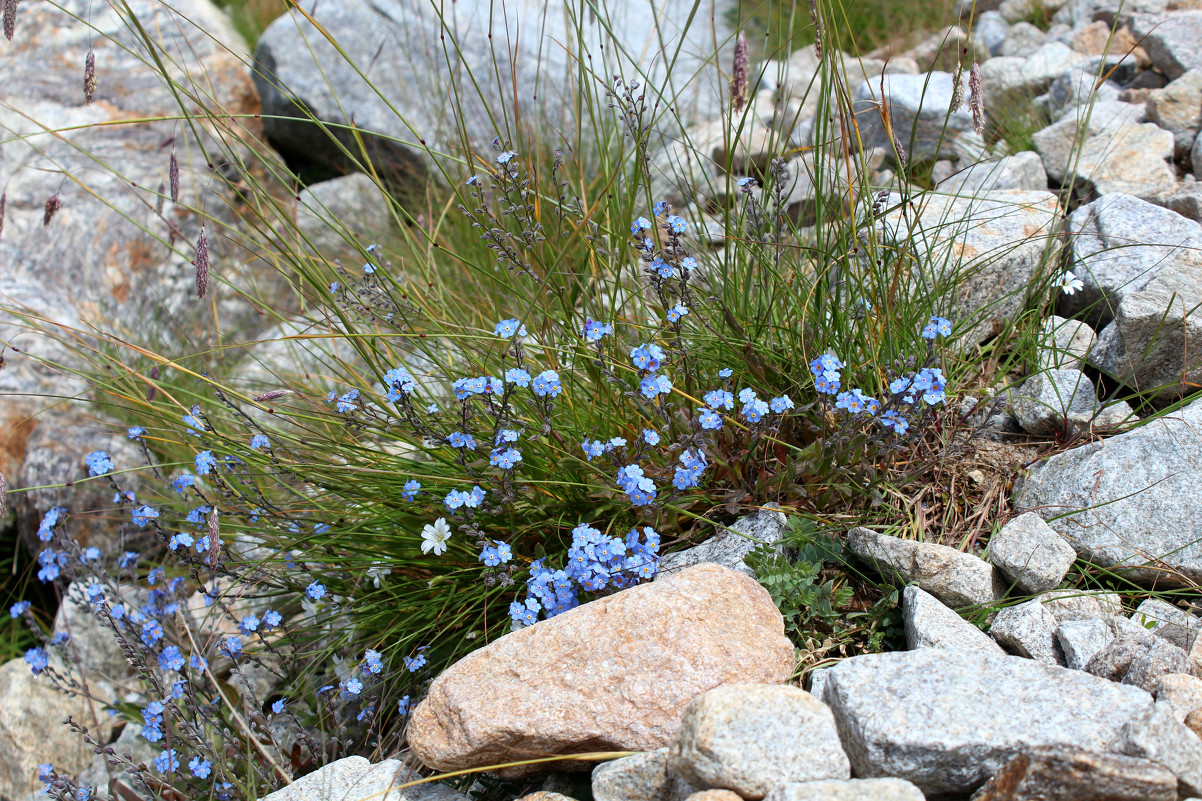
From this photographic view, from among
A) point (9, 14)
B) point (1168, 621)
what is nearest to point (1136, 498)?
point (1168, 621)

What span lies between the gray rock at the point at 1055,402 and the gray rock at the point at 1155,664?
0.87 metres

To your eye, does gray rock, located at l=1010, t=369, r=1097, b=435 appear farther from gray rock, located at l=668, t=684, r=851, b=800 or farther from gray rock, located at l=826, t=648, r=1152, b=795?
gray rock, located at l=668, t=684, r=851, b=800

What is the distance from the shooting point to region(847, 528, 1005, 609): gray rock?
7.41 feet

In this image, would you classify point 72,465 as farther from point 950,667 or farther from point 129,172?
point 950,667

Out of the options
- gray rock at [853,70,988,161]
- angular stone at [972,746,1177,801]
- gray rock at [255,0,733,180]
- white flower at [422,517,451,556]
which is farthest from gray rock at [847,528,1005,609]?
gray rock at [255,0,733,180]

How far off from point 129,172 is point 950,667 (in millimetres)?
6380

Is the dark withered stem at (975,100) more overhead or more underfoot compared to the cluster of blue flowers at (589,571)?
more overhead

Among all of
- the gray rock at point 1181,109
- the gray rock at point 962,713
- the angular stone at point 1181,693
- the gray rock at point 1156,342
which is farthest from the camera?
the gray rock at point 1181,109

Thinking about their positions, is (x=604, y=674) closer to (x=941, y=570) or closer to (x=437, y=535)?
(x=437, y=535)

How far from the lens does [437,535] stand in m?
2.55

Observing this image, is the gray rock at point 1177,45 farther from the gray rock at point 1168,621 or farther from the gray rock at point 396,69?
the gray rock at point 1168,621

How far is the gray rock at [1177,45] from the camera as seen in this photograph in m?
4.32

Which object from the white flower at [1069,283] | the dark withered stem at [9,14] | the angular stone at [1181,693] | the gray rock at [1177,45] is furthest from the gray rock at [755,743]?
the gray rock at [1177,45]

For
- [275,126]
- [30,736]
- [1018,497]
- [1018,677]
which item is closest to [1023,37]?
[1018,497]
